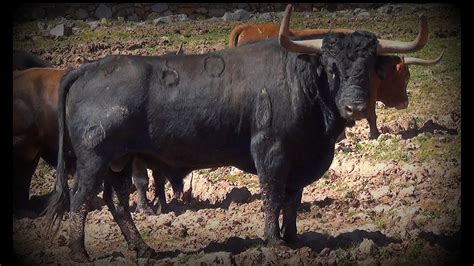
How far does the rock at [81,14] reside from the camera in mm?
22234

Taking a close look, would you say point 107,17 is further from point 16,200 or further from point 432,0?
point 16,200

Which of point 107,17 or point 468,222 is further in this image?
point 107,17

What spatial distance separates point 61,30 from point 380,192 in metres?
12.0

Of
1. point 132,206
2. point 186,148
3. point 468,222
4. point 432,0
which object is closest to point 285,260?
point 186,148

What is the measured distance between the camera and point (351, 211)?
410 inches

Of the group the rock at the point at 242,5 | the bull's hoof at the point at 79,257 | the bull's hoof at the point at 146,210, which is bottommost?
the bull's hoof at the point at 79,257

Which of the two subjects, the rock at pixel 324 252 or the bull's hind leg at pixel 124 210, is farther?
the bull's hind leg at pixel 124 210

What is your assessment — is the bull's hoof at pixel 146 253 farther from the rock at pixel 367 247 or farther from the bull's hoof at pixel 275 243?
the rock at pixel 367 247

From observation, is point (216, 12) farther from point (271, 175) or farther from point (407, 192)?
point (271, 175)

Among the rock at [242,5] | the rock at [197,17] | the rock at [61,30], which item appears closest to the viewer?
the rock at [61,30]

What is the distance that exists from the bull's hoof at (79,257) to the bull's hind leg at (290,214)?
1.90 metres

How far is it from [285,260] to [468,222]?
2.15 m

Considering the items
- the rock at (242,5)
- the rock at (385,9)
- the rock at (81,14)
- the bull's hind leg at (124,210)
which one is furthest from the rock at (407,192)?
the rock at (81,14)

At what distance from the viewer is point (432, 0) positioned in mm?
14414
